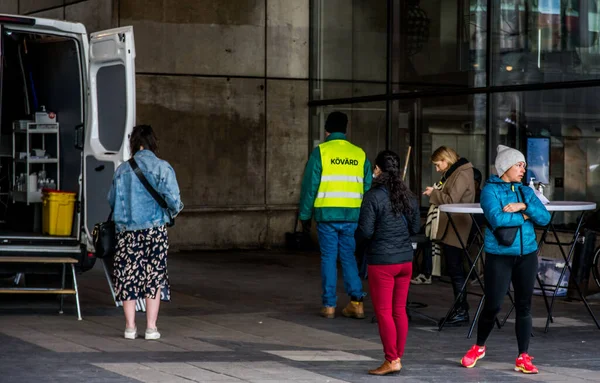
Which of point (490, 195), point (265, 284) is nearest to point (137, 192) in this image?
point (490, 195)

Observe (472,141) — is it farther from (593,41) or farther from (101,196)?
(101,196)

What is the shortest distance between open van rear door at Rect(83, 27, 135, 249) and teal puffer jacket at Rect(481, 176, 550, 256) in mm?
3937

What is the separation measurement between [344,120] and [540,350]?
9.33ft

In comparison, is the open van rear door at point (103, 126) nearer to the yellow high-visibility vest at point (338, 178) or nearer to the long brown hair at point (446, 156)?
the yellow high-visibility vest at point (338, 178)

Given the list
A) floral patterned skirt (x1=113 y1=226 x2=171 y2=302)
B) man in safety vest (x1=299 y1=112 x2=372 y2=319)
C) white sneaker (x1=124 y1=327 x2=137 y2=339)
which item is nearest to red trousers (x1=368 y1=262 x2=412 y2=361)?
floral patterned skirt (x1=113 y1=226 x2=171 y2=302)

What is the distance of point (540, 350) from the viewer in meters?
8.55

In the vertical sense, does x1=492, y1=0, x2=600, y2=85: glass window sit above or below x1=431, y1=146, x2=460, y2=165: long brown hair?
above

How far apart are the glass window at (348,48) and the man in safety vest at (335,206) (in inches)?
227

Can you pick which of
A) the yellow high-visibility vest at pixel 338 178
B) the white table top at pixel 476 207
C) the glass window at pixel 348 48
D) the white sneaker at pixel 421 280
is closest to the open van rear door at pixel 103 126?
the yellow high-visibility vest at pixel 338 178

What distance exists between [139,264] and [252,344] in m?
1.07

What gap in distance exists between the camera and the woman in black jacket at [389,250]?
7.45 metres

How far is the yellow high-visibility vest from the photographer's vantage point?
32.9 feet

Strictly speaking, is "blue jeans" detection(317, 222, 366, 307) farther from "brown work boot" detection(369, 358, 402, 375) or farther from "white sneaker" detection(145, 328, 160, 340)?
"brown work boot" detection(369, 358, 402, 375)

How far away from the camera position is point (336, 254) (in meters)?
10.1
